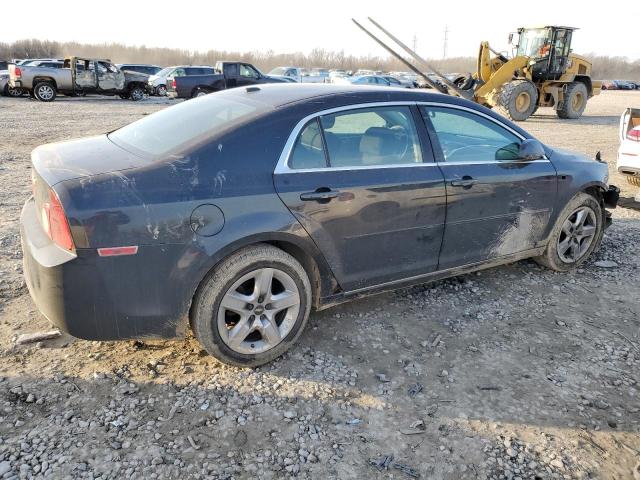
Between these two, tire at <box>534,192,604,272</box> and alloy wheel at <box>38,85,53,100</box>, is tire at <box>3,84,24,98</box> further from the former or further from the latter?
tire at <box>534,192,604,272</box>

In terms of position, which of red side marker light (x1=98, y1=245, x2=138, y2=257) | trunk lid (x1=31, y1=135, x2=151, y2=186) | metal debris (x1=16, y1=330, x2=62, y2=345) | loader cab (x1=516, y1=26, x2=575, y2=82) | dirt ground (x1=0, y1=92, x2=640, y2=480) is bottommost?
dirt ground (x1=0, y1=92, x2=640, y2=480)

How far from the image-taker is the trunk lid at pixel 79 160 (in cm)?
277

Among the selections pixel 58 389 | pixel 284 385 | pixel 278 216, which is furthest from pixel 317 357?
pixel 58 389

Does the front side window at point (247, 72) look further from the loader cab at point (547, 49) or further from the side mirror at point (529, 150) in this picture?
the side mirror at point (529, 150)

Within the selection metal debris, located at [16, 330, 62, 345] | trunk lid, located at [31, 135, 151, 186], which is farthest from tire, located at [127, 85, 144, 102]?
metal debris, located at [16, 330, 62, 345]

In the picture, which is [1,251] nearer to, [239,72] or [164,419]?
[164,419]

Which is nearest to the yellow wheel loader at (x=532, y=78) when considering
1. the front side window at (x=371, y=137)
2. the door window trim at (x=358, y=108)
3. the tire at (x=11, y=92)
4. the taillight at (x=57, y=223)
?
the door window trim at (x=358, y=108)

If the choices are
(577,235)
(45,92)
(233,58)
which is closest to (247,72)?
(45,92)

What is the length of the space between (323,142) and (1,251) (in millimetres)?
3220

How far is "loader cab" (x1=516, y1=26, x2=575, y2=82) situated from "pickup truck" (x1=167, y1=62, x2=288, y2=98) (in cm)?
978

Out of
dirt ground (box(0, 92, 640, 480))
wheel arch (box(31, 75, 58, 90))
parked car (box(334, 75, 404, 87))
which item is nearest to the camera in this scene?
dirt ground (box(0, 92, 640, 480))

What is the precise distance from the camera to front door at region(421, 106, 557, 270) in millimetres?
3725

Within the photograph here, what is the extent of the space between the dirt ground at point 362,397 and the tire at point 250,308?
14 centimetres

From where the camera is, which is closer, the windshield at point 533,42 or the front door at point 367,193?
the front door at point 367,193
